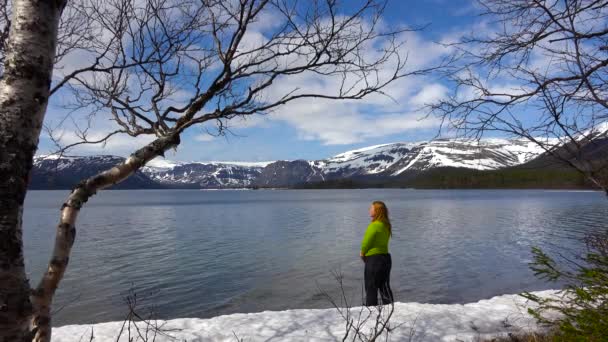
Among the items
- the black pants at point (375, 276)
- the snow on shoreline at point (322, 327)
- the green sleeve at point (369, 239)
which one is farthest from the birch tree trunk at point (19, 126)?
the black pants at point (375, 276)

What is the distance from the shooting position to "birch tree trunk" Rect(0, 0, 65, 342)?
186cm

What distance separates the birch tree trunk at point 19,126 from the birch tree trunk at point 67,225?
117 centimetres

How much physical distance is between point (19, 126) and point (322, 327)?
17.7 feet

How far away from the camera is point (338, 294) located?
41.3 ft

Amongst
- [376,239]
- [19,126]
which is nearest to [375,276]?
[376,239]

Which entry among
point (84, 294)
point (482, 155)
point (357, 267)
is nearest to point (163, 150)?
point (482, 155)

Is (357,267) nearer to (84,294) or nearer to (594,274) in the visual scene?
(84,294)

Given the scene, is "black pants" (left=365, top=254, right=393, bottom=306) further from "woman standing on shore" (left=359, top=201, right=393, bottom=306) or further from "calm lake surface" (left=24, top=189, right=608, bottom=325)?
"calm lake surface" (left=24, top=189, right=608, bottom=325)

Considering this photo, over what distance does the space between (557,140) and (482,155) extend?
0.97 metres

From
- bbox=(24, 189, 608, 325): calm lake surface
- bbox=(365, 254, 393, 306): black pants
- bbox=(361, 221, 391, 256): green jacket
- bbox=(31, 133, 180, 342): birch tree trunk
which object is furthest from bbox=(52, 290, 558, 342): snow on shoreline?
bbox=(31, 133, 180, 342): birch tree trunk

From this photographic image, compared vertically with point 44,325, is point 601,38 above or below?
above

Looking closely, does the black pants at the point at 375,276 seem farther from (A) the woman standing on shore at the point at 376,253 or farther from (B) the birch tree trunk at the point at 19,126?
(B) the birch tree trunk at the point at 19,126

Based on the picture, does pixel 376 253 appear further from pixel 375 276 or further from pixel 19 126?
pixel 19 126

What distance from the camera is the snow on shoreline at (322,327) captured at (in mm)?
5984
